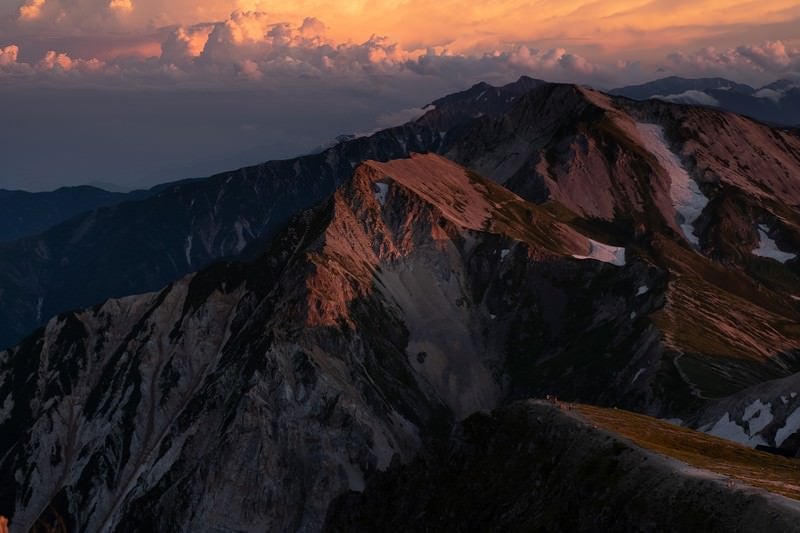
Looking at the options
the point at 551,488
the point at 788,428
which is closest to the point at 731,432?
the point at 788,428

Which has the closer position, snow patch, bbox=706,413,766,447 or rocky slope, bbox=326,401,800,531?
rocky slope, bbox=326,401,800,531

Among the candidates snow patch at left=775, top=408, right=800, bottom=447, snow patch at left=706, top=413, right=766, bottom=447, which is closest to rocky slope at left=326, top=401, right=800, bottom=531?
snow patch at left=775, top=408, right=800, bottom=447

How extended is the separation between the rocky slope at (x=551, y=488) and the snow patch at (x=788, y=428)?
62907 mm

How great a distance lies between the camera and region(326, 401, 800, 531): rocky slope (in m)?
84.3

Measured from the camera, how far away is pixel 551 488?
110m

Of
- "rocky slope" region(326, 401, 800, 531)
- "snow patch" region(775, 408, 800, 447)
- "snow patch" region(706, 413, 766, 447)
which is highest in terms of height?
"rocky slope" region(326, 401, 800, 531)

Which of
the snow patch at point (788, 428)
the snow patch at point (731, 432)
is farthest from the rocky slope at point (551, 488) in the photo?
the snow patch at point (731, 432)

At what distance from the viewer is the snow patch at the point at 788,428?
172 m

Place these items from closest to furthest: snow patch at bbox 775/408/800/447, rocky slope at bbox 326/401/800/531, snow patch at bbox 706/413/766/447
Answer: rocky slope at bbox 326/401/800/531, snow patch at bbox 775/408/800/447, snow patch at bbox 706/413/766/447

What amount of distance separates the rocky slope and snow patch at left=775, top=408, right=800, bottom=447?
62907 mm

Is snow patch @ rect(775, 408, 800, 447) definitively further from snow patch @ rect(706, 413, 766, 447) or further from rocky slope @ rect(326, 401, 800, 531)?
rocky slope @ rect(326, 401, 800, 531)

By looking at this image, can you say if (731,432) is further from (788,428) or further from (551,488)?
(551,488)

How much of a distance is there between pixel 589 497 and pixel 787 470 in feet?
83.3

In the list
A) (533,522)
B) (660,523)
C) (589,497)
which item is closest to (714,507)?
(660,523)
